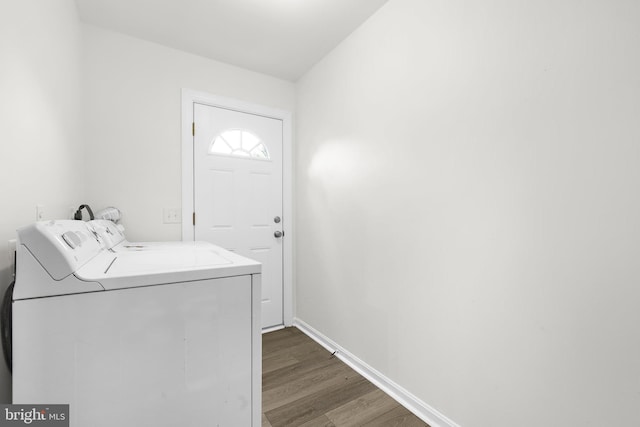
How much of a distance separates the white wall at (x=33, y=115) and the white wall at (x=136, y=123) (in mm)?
347

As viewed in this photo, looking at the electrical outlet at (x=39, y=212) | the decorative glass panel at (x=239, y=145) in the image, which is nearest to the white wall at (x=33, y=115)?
the electrical outlet at (x=39, y=212)

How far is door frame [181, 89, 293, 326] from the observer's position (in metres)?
2.22

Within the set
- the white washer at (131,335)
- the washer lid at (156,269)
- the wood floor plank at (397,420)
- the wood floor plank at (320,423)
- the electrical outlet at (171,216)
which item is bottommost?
the wood floor plank at (320,423)

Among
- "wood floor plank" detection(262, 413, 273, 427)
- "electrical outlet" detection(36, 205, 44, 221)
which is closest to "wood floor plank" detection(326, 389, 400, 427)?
"wood floor plank" detection(262, 413, 273, 427)

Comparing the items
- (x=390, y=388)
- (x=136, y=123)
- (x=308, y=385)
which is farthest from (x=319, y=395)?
(x=136, y=123)

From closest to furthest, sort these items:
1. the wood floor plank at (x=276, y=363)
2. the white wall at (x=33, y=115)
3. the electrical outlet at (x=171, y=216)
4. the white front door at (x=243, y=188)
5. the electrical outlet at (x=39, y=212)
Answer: the white wall at (x=33, y=115), the electrical outlet at (x=39, y=212), the wood floor plank at (x=276, y=363), the electrical outlet at (x=171, y=216), the white front door at (x=243, y=188)

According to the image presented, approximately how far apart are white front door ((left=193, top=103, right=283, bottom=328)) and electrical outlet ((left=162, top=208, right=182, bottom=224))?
0.43 feet

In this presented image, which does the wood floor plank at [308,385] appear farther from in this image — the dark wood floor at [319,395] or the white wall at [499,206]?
the white wall at [499,206]

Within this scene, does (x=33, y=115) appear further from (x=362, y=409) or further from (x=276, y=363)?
(x=362, y=409)

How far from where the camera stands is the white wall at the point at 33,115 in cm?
88

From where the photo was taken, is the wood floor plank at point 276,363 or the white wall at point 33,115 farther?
the wood floor plank at point 276,363

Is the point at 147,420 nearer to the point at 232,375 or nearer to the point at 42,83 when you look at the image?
the point at 232,375

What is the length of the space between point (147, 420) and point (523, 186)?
62.8 inches

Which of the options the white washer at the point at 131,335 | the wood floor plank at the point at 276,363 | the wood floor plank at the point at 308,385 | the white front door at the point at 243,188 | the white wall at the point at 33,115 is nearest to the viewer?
the white washer at the point at 131,335
